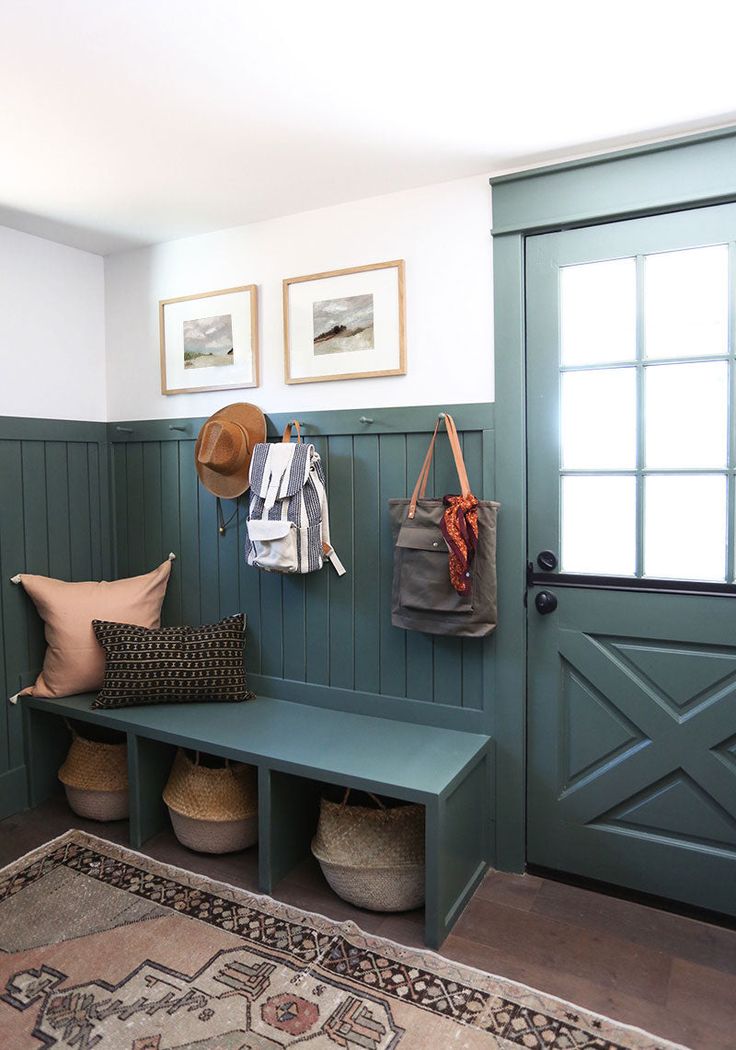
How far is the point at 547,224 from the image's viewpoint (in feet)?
7.43

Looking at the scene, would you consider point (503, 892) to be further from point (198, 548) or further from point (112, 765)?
point (198, 548)

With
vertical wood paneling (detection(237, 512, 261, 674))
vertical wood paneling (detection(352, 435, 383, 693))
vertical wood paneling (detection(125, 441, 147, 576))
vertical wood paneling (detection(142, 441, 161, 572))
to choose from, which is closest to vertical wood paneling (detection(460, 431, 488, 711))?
vertical wood paneling (detection(352, 435, 383, 693))

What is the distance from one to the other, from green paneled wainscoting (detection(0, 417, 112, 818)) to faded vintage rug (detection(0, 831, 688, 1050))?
0.78m

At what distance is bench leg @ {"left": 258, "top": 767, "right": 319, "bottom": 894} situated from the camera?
2340 mm

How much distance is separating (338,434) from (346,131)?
101 centimetres

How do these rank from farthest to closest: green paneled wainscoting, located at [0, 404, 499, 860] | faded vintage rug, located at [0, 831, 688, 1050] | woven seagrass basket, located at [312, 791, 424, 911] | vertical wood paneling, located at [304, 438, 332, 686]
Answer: vertical wood paneling, located at [304, 438, 332, 686] → green paneled wainscoting, located at [0, 404, 499, 860] → woven seagrass basket, located at [312, 791, 424, 911] → faded vintage rug, located at [0, 831, 688, 1050]

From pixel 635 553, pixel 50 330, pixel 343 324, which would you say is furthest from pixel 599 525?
pixel 50 330

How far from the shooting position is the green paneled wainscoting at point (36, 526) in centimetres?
288

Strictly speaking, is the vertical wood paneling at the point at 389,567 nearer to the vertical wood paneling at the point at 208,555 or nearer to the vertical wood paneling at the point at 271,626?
the vertical wood paneling at the point at 271,626

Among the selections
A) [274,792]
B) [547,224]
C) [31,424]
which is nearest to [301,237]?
[547,224]

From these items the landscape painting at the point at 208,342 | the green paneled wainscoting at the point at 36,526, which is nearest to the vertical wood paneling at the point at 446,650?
the landscape painting at the point at 208,342

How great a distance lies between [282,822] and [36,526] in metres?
1.61

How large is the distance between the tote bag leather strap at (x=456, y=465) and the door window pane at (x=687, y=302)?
2.16ft

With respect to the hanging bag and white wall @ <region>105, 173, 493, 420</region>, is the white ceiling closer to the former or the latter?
white wall @ <region>105, 173, 493, 420</region>
